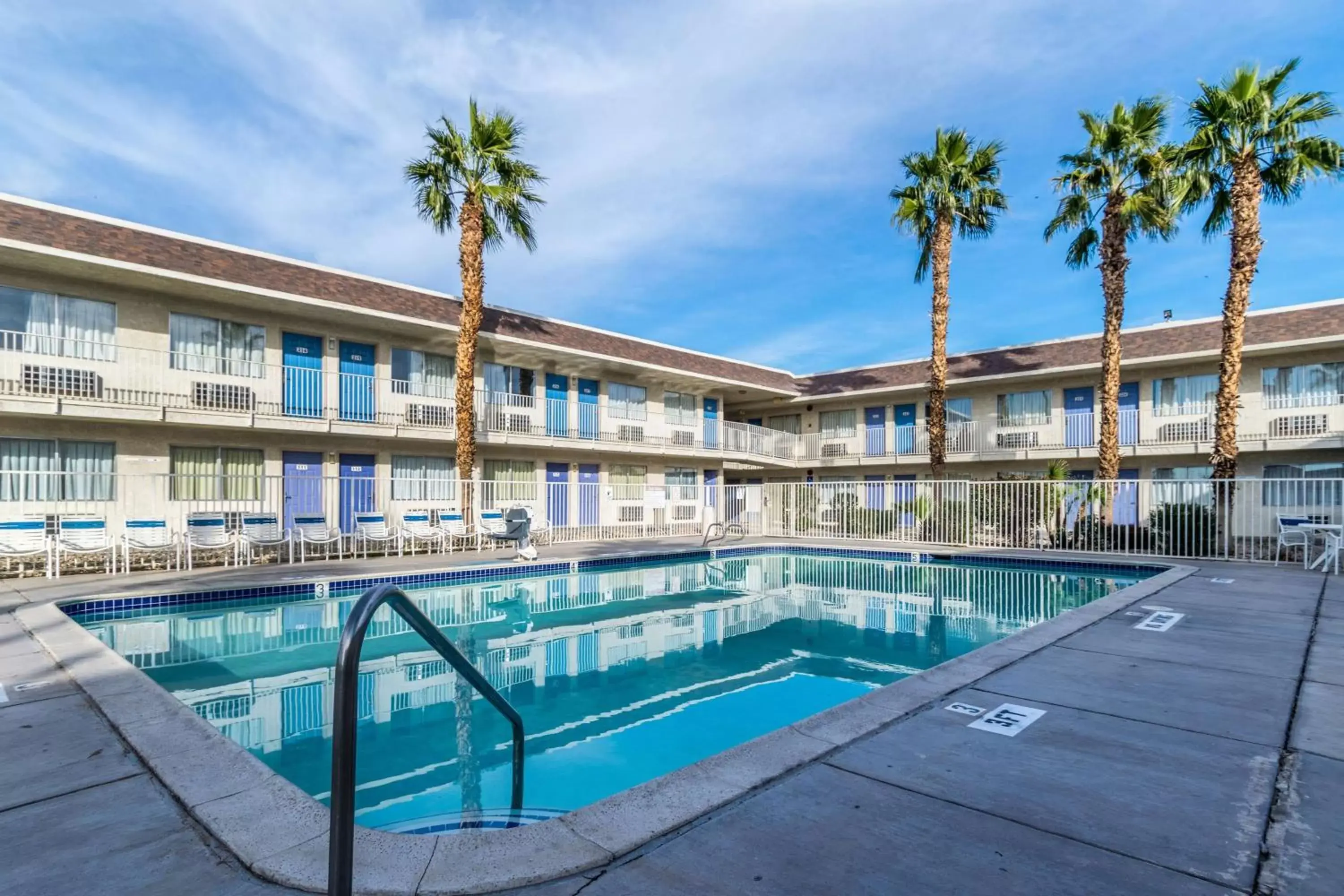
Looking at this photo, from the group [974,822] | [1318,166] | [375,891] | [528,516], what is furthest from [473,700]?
[1318,166]

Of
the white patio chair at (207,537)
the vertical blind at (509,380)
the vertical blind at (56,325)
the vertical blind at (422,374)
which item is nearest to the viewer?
the white patio chair at (207,537)

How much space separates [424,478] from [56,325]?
27.9ft

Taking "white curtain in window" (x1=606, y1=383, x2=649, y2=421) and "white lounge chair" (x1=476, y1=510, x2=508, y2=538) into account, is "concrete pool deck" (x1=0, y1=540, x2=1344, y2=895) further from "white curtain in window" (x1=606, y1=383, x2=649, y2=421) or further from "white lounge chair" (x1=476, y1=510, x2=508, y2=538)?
"white curtain in window" (x1=606, y1=383, x2=649, y2=421)

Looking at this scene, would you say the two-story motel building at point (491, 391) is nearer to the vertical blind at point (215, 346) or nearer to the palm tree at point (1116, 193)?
the vertical blind at point (215, 346)

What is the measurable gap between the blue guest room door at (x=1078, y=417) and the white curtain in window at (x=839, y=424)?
24.8ft

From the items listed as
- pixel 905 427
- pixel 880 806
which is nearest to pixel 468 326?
pixel 880 806

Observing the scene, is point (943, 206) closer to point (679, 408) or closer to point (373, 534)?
point (679, 408)

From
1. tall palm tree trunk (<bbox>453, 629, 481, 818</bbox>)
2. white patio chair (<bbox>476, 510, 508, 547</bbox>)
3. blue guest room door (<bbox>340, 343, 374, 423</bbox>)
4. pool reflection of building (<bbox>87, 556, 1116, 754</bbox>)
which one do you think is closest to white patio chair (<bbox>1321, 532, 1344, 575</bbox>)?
pool reflection of building (<bbox>87, 556, 1116, 754</bbox>)

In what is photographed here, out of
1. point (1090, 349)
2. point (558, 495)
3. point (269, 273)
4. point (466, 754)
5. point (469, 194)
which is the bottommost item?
point (466, 754)

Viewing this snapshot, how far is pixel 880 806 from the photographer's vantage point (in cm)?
283

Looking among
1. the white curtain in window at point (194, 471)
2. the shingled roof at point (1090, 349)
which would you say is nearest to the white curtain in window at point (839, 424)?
the shingled roof at point (1090, 349)

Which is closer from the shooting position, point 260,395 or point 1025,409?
point 260,395

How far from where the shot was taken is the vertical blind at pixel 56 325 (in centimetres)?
1326

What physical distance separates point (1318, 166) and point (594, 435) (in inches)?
764
